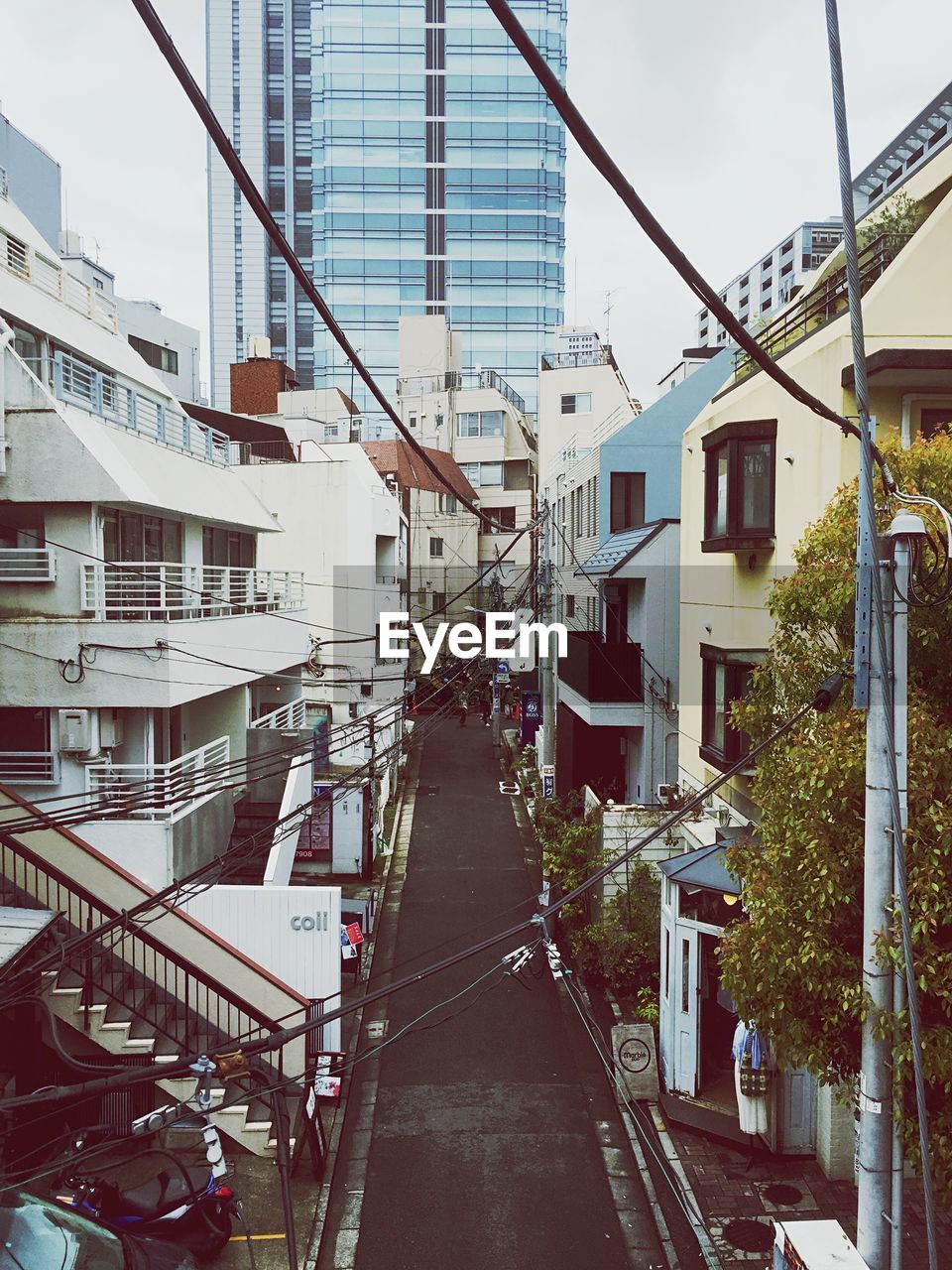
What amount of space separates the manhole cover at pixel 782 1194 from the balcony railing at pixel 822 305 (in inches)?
393

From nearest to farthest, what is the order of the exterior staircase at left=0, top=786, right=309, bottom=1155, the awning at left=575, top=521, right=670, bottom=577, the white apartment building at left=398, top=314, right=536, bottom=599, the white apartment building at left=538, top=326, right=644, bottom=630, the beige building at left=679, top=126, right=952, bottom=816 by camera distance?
the beige building at left=679, top=126, right=952, bottom=816 < the exterior staircase at left=0, top=786, right=309, bottom=1155 < the awning at left=575, top=521, right=670, bottom=577 < the white apartment building at left=538, top=326, right=644, bottom=630 < the white apartment building at left=398, top=314, right=536, bottom=599

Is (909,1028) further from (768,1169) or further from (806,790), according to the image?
(768,1169)

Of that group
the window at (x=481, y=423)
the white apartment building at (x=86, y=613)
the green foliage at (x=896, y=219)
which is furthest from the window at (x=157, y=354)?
the green foliage at (x=896, y=219)

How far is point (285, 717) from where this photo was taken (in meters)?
20.6

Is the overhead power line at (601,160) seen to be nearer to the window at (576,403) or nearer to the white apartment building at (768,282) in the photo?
the window at (576,403)

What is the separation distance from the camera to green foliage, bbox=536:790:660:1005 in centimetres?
1515

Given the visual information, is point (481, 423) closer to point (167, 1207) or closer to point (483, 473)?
point (483, 473)

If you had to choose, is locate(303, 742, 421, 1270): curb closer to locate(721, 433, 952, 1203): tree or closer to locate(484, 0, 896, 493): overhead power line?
locate(721, 433, 952, 1203): tree

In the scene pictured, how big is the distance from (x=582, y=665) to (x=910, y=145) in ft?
74.3

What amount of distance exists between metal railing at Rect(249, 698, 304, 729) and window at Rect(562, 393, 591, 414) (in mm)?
29101

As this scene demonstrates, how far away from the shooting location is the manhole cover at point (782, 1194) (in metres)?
10.2

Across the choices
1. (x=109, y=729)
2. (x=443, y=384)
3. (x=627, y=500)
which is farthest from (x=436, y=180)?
(x=109, y=729)

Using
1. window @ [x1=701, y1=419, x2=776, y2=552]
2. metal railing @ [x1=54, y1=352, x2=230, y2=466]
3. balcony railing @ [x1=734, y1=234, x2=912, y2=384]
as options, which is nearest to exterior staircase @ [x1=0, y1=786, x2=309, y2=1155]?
metal railing @ [x1=54, y1=352, x2=230, y2=466]

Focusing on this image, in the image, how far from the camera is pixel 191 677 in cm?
1484
